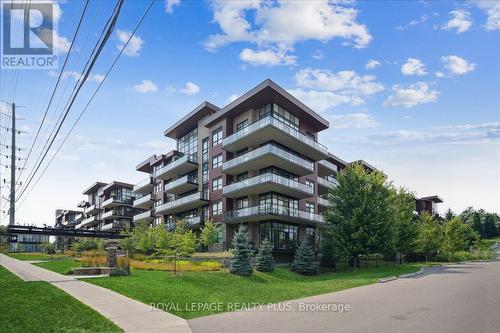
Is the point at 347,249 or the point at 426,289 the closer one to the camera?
the point at 426,289

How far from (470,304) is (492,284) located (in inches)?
301

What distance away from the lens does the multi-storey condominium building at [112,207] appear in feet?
279

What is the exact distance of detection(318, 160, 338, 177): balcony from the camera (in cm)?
5228

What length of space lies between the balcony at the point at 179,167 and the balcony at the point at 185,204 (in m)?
4.37

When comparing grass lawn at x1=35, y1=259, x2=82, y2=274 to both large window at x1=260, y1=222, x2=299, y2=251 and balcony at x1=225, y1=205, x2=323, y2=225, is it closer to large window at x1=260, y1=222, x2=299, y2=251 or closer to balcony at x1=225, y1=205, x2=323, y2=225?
balcony at x1=225, y1=205, x2=323, y2=225

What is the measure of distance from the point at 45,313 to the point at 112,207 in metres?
80.8

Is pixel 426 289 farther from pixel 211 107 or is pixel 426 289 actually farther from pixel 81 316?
pixel 211 107

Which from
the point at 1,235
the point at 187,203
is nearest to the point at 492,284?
the point at 187,203

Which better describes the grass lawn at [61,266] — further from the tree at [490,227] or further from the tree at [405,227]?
the tree at [490,227]

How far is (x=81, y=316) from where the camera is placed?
39.4 ft

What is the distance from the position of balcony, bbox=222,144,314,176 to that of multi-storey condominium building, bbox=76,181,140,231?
149 ft

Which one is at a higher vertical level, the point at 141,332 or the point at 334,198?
the point at 334,198

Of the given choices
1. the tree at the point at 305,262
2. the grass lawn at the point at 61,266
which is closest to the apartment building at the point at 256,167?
the tree at the point at 305,262

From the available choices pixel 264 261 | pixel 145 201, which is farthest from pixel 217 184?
pixel 145 201
